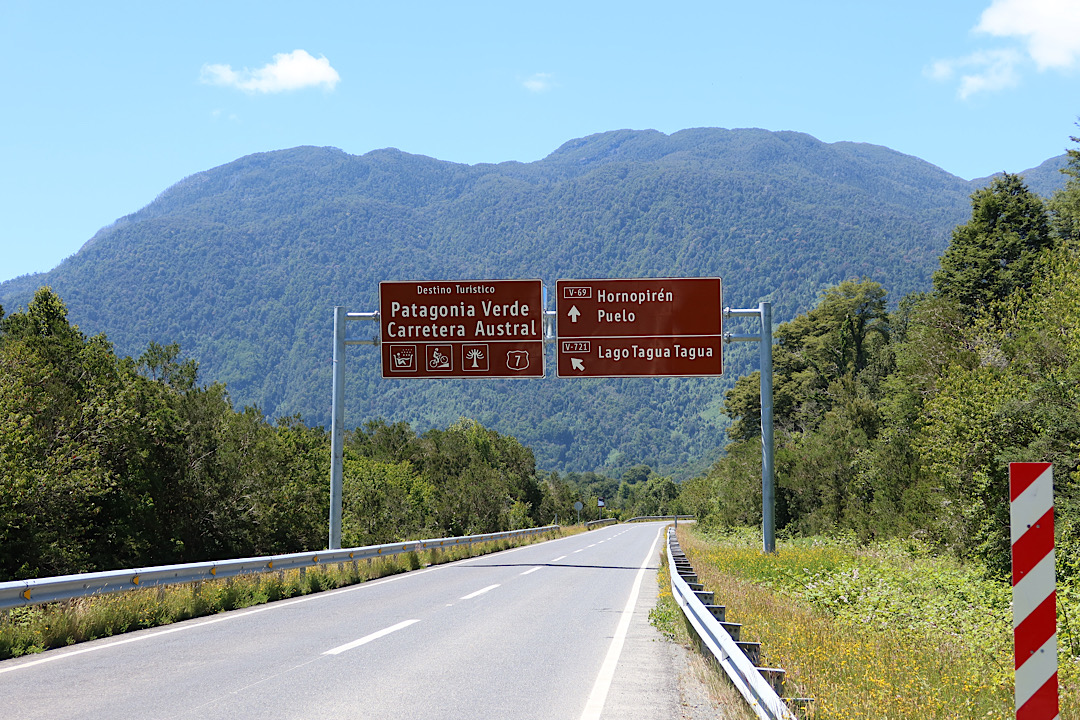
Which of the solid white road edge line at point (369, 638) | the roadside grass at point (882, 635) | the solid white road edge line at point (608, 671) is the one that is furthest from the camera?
the solid white road edge line at point (369, 638)

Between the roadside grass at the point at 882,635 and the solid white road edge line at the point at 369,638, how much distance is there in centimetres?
436

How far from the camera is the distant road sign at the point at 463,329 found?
23594 millimetres

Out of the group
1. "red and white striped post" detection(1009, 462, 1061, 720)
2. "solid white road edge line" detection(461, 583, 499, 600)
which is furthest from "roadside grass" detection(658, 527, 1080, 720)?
"solid white road edge line" detection(461, 583, 499, 600)

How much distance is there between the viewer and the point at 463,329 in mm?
23750

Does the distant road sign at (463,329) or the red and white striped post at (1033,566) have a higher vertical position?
the distant road sign at (463,329)

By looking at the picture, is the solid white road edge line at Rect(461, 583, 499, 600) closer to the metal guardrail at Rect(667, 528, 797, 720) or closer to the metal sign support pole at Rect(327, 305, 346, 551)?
the metal sign support pole at Rect(327, 305, 346, 551)

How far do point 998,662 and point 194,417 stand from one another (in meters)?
31.2

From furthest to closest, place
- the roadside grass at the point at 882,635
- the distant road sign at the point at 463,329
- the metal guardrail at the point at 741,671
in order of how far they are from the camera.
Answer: the distant road sign at the point at 463,329
the roadside grass at the point at 882,635
the metal guardrail at the point at 741,671

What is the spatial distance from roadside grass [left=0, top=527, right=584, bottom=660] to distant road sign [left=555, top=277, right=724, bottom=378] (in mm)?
8388

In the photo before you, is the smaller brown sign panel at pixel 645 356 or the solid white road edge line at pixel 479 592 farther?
the smaller brown sign panel at pixel 645 356

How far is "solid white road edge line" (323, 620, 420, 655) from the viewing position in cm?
965

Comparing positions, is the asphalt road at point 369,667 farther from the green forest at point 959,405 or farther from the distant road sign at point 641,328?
the distant road sign at point 641,328

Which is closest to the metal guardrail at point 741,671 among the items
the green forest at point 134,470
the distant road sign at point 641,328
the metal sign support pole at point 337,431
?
the distant road sign at point 641,328

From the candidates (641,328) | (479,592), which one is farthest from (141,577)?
(641,328)
